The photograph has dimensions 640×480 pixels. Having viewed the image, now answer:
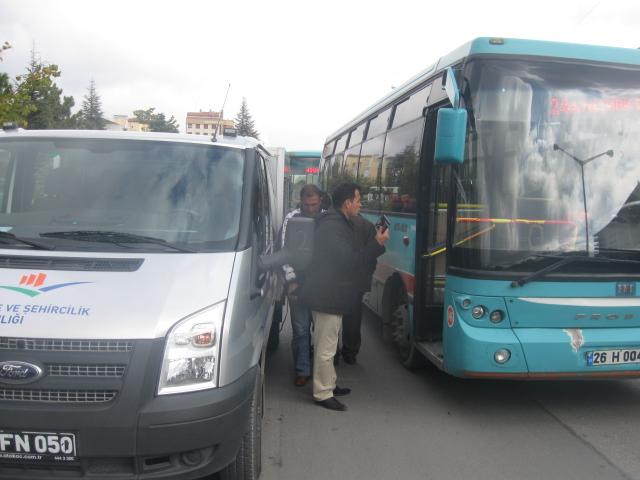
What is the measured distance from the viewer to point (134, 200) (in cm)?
397

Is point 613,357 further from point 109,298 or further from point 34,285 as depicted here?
point 34,285

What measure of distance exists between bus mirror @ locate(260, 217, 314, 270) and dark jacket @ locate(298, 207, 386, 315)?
3.49ft

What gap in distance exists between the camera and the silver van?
2975 millimetres

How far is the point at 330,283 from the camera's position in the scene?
17.0 ft

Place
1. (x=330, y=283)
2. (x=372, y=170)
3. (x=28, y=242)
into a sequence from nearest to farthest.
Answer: (x=28, y=242) < (x=330, y=283) < (x=372, y=170)

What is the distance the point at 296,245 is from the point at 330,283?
1199mm

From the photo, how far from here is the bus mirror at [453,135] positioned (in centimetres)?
457

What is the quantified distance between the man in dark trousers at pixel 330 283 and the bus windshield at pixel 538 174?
0.88 m

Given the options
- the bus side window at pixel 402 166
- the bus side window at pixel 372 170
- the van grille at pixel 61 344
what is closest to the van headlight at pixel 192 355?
the van grille at pixel 61 344

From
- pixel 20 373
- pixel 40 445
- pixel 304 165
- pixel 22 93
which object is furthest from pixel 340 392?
pixel 304 165

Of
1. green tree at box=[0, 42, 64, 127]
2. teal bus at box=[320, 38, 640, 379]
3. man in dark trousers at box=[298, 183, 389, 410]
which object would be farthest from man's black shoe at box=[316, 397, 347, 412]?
green tree at box=[0, 42, 64, 127]

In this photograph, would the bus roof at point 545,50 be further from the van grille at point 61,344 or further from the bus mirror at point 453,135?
the van grille at point 61,344

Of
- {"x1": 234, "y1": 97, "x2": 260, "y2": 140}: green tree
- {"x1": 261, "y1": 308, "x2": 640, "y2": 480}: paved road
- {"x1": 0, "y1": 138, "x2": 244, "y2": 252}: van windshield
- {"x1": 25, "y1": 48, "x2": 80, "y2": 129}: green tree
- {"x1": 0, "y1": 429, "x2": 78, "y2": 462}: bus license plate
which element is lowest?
{"x1": 261, "y1": 308, "x2": 640, "y2": 480}: paved road

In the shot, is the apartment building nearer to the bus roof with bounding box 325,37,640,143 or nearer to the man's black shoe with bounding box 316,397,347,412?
the bus roof with bounding box 325,37,640,143
